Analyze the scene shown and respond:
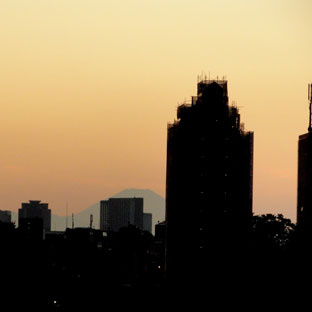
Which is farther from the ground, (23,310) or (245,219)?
(245,219)

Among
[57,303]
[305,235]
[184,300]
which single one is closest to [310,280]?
[305,235]

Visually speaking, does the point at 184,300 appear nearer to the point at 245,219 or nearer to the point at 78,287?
the point at 78,287

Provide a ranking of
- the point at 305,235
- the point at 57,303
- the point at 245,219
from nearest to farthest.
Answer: the point at 305,235 → the point at 57,303 → the point at 245,219

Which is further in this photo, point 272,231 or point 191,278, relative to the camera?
point 191,278

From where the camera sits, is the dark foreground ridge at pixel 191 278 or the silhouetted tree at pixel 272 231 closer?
the dark foreground ridge at pixel 191 278

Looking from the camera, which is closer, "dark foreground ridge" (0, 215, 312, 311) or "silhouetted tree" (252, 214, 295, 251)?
"dark foreground ridge" (0, 215, 312, 311)

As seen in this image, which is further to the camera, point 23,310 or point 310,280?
point 23,310

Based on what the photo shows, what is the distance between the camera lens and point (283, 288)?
328 ft

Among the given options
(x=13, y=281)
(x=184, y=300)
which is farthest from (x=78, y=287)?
(x=184, y=300)

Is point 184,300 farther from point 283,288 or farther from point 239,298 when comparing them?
point 283,288

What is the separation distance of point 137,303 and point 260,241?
46.3 ft

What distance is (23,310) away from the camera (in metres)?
120

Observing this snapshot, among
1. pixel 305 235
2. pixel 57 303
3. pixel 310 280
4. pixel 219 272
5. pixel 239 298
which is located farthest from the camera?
pixel 57 303

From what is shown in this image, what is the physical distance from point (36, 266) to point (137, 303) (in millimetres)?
35061
